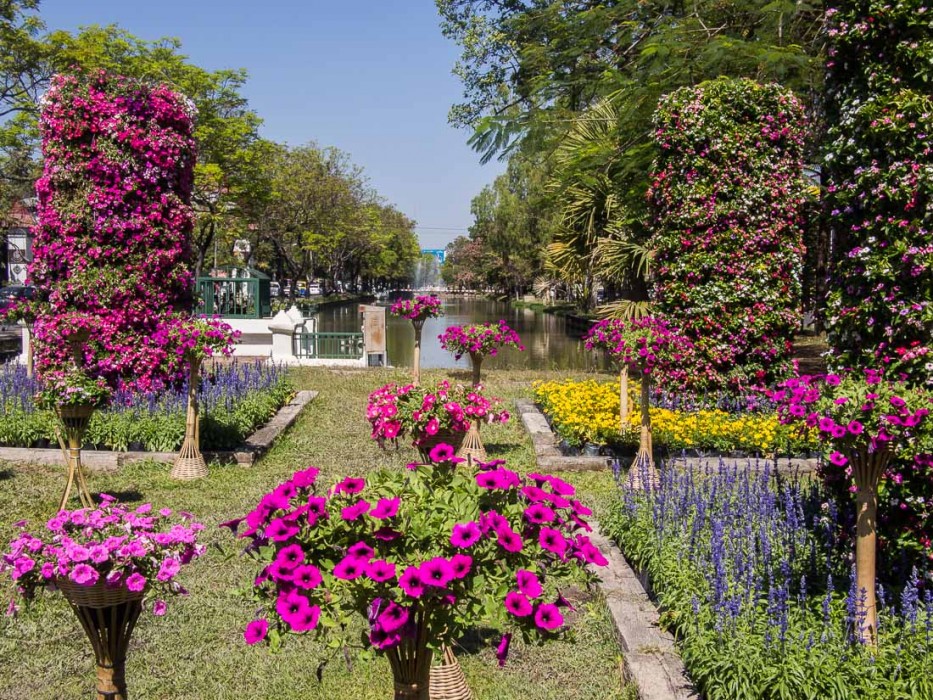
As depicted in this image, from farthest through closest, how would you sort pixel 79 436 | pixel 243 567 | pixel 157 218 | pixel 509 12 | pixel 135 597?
pixel 509 12 → pixel 157 218 → pixel 79 436 → pixel 243 567 → pixel 135 597

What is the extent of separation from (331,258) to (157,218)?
51964 millimetres

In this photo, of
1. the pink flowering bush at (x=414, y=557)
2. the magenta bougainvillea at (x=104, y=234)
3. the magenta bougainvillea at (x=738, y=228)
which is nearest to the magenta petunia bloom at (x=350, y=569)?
the pink flowering bush at (x=414, y=557)

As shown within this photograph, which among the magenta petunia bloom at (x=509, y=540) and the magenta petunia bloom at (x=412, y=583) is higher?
the magenta petunia bloom at (x=509, y=540)

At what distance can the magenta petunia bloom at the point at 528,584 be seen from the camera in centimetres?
260

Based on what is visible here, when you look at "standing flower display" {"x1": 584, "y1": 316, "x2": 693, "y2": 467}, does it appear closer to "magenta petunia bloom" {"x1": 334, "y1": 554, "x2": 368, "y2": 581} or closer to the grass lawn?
the grass lawn

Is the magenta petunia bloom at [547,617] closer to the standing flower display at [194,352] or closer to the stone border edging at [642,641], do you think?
the stone border edging at [642,641]

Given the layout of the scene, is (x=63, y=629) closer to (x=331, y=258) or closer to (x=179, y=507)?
(x=179, y=507)

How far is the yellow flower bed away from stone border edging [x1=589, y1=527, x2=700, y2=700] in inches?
149

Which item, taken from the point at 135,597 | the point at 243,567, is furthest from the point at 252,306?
the point at 135,597

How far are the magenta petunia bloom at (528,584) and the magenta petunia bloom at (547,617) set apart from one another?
72 millimetres

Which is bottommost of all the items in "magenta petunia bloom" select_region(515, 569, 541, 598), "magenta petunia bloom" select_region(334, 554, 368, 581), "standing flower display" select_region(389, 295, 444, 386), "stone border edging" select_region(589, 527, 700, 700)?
"stone border edging" select_region(589, 527, 700, 700)

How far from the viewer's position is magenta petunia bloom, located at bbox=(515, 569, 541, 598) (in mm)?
2600

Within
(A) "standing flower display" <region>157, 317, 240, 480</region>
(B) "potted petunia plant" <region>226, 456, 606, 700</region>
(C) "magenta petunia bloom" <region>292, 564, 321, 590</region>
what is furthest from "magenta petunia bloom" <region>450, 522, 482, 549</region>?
(A) "standing flower display" <region>157, 317, 240, 480</region>

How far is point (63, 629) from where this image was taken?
4.77m
